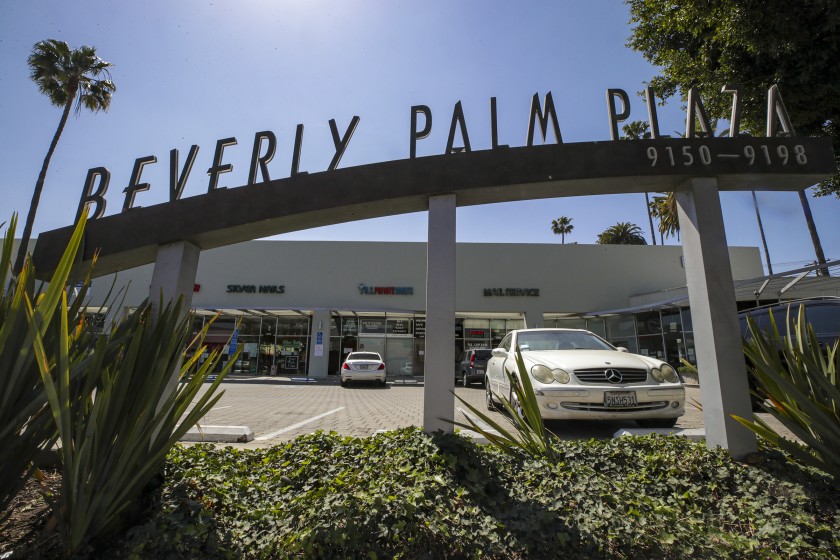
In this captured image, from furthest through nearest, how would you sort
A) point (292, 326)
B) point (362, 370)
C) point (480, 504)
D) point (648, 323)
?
point (292, 326), point (648, 323), point (362, 370), point (480, 504)

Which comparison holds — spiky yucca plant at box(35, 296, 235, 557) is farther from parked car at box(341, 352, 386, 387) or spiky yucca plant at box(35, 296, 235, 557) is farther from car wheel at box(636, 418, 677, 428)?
parked car at box(341, 352, 386, 387)

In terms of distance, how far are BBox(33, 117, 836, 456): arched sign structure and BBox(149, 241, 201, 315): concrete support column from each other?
0.01 metres

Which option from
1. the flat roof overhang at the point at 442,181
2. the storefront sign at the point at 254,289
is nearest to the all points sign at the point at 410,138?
the flat roof overhang at the point at 442,181

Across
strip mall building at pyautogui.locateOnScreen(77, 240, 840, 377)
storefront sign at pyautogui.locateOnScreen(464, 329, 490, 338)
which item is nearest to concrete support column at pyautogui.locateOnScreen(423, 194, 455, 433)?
strip mall building at pyautogui.locateOnScreen(77, 240, 840, 377)

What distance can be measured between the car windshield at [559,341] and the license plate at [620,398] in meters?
1.36

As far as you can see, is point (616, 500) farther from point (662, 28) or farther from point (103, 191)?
point (662, 28)

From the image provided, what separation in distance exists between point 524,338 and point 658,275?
19003mm

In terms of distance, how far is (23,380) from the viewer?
76.5 inches

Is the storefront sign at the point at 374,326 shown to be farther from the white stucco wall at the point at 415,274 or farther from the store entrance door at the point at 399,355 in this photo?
the white stucco wall at the point at 415,274

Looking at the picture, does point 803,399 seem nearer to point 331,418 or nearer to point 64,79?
point 331,418

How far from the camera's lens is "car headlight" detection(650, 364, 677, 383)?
555cm

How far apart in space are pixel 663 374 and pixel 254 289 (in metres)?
20.4

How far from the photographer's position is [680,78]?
1052 cm

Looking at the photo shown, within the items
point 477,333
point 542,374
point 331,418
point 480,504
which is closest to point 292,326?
point 477,333
